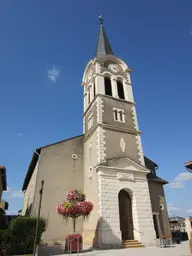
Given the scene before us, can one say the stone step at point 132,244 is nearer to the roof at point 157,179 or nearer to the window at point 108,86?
the roof at point 157,179

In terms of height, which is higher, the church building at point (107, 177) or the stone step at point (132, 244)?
the church building at point (107, 177)

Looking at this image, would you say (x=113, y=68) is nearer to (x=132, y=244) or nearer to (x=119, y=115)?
(x=119, y=115)

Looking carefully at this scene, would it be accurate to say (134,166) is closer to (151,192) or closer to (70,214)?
(151,192)

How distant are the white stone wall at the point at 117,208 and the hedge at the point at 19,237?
413 centimetres

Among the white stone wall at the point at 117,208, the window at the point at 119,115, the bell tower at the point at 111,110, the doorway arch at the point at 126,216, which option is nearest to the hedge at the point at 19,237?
the white stone wall at the point at 117,208

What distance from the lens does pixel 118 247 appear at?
11.3 metres

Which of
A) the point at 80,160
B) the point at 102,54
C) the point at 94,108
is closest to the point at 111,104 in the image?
the point at 94,108

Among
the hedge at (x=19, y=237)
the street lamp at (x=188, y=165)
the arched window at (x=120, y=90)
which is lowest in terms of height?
the hedge at (x=19, y=237)

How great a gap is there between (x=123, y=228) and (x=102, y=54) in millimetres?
19251

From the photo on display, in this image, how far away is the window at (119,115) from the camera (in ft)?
56.9

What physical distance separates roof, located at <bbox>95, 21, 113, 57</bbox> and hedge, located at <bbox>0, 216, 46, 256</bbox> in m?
19.3

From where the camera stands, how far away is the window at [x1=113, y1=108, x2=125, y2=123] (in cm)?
1734

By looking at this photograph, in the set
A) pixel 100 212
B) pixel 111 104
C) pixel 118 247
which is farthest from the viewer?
pixel 111 104

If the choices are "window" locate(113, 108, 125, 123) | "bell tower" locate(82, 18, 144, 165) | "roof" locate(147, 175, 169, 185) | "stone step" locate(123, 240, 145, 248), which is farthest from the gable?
"stone step" locate(123, 240, 145, 248)
